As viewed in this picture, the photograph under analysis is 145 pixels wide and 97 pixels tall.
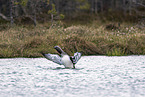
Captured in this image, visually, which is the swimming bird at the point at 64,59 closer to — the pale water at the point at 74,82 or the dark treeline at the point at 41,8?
the pale water at the point at 74,82

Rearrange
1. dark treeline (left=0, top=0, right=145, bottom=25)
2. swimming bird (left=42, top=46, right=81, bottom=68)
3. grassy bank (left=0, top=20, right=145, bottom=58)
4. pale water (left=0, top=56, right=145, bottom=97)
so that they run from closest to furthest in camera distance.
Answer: pale water (left=0, top=56, right=145, bottom=97), swimming bird (left=42, top=46, right=81, bottom=68), grassy bank (left=0, top=20, right=145, bottom=58), dark treeline (left=0, top=0, right=145, bottom=25)

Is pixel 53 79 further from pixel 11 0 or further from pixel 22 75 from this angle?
pixel 11 0

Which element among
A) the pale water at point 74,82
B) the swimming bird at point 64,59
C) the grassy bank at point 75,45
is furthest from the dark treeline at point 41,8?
the pale water at point 74,82

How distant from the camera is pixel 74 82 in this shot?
782cm

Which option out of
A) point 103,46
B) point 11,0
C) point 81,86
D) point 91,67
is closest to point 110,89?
point 81,86

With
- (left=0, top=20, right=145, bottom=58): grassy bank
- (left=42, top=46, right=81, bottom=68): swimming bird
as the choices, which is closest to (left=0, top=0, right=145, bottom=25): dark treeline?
(left=0, top=20, right=145, bottom=58): grassy bank

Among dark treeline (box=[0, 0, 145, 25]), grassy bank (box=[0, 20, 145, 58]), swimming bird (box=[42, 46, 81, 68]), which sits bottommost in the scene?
grassy bank (box=[0, 20, 145, 58])

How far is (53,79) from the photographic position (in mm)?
8320

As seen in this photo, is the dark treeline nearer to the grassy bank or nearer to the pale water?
the grassy bank

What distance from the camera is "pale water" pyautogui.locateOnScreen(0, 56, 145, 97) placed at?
21.5ft

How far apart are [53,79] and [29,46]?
305 inches

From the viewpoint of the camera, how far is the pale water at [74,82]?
6551 mm

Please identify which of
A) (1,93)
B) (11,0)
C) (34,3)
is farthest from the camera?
(34,3)

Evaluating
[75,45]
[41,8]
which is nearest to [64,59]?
[75,45]
